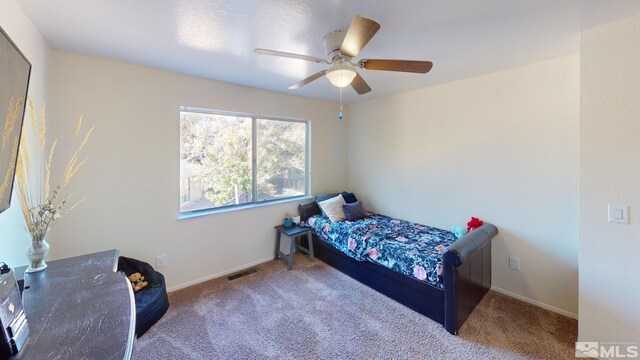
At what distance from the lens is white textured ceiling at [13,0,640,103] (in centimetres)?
149

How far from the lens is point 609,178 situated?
1735mm

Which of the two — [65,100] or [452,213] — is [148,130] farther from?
[452,213]

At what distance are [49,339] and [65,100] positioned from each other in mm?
2147

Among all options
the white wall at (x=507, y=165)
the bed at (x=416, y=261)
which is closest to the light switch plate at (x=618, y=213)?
the white wall at (x=507, y=165)

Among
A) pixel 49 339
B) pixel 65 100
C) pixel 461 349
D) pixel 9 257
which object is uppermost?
pixel 65 100

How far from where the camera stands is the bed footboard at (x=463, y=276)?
6.72ft

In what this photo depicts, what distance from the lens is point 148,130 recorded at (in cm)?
254

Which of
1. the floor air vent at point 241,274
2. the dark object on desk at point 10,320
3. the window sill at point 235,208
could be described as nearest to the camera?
the dark object on desk at point 10,320

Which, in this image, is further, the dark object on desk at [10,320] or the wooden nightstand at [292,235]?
the wooden nightstand at [292,235]

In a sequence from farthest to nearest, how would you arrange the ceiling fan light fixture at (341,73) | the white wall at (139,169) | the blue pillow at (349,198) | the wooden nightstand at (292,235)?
1. the blue pillow at (349,198)
2. the wooden nightstand at (292,235)
3. the white wall at (139,169)
4. the ceiling fan light fixture at (341,73)

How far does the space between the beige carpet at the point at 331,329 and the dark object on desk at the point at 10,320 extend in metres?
1.24

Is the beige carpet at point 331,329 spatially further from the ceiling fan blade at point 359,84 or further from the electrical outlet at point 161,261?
the ceiling fan blade at point 359,84

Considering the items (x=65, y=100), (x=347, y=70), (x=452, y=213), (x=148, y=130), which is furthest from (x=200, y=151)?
(x=452, y=213)

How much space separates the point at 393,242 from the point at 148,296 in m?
2.35
